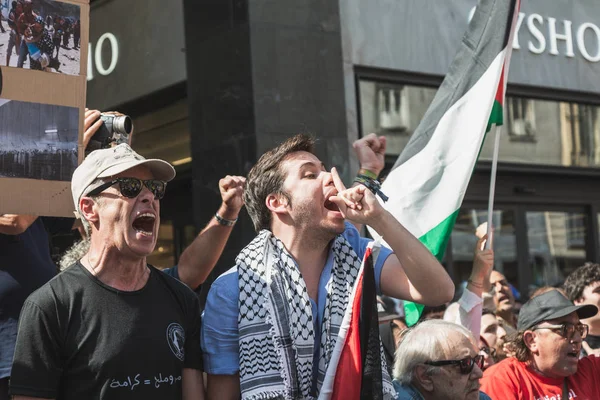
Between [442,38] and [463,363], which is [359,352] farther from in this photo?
[442,38]

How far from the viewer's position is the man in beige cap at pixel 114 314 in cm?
296

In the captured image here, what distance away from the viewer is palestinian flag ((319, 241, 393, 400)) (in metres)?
3.20

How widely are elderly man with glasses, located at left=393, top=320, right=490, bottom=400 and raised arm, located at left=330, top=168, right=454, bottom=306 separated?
50 centimetres

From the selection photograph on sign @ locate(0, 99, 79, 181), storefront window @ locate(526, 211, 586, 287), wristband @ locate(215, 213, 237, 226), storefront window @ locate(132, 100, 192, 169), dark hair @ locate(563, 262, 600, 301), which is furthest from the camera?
storefront window @ locate(526, 211, 586, 287)

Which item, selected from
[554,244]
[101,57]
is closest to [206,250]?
[101,57]

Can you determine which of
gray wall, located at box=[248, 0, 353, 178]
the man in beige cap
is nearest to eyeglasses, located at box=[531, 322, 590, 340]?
the man in beige cap

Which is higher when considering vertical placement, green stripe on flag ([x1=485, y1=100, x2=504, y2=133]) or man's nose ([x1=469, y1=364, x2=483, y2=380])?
green stripe on flag ([x1=485, y1=100, x2=504, y2=133])

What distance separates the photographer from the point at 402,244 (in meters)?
3.32

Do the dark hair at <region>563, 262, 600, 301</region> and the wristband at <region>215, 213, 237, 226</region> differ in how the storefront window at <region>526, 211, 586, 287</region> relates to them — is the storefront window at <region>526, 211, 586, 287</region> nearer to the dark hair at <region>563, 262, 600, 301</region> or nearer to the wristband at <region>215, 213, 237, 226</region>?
the dark hair at <region>563, 262, 600, 301</region>

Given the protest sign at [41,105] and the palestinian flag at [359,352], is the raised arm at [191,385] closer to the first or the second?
the palestinian flag at [359,352]

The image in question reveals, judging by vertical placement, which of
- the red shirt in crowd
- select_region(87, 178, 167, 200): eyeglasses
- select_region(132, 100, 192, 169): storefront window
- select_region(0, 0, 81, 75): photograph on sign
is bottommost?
the red shirt in crowd

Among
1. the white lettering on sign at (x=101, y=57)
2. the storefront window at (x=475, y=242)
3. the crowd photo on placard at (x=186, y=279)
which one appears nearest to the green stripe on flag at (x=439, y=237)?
the crowd photo on placard at (x=186, y=279)

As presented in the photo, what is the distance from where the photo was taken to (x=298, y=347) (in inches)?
128

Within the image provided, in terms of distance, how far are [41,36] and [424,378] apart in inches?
77.7
